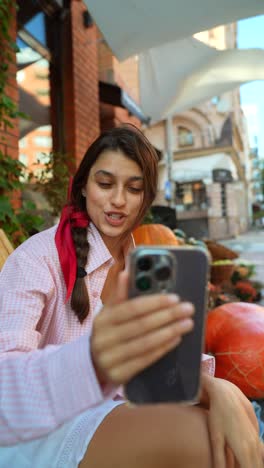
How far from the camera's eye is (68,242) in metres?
1.16

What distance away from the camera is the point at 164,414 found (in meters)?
0.89

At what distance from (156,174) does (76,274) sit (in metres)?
0.46

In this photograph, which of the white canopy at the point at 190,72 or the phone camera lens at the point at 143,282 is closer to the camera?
the phone camera lens at the point at 143,282

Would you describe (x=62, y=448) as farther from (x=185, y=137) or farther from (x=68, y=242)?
(x=185, y=137)

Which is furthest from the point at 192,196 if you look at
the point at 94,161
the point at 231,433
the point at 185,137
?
the point at 231,433

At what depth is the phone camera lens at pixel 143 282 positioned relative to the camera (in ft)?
1.70

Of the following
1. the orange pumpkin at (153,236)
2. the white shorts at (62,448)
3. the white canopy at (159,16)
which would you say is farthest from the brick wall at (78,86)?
the white shorts at (62,448)

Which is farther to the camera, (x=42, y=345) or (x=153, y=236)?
(x=153, y=236)

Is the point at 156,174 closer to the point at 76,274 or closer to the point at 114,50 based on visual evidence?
the point at 76,274

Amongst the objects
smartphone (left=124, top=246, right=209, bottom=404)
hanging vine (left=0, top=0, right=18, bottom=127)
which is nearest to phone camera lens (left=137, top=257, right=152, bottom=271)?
smartphone (left=124, top=246, right=209, bottom=404)

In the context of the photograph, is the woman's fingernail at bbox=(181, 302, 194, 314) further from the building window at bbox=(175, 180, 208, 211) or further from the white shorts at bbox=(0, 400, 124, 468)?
the building window at bbox=(175, 180, 208, 211)

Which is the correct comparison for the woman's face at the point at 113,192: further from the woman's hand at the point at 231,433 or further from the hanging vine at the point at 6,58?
the hanging vine at the point at 6,58

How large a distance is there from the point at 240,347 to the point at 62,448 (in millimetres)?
1476

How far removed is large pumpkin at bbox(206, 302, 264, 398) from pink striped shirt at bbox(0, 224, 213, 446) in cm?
96
